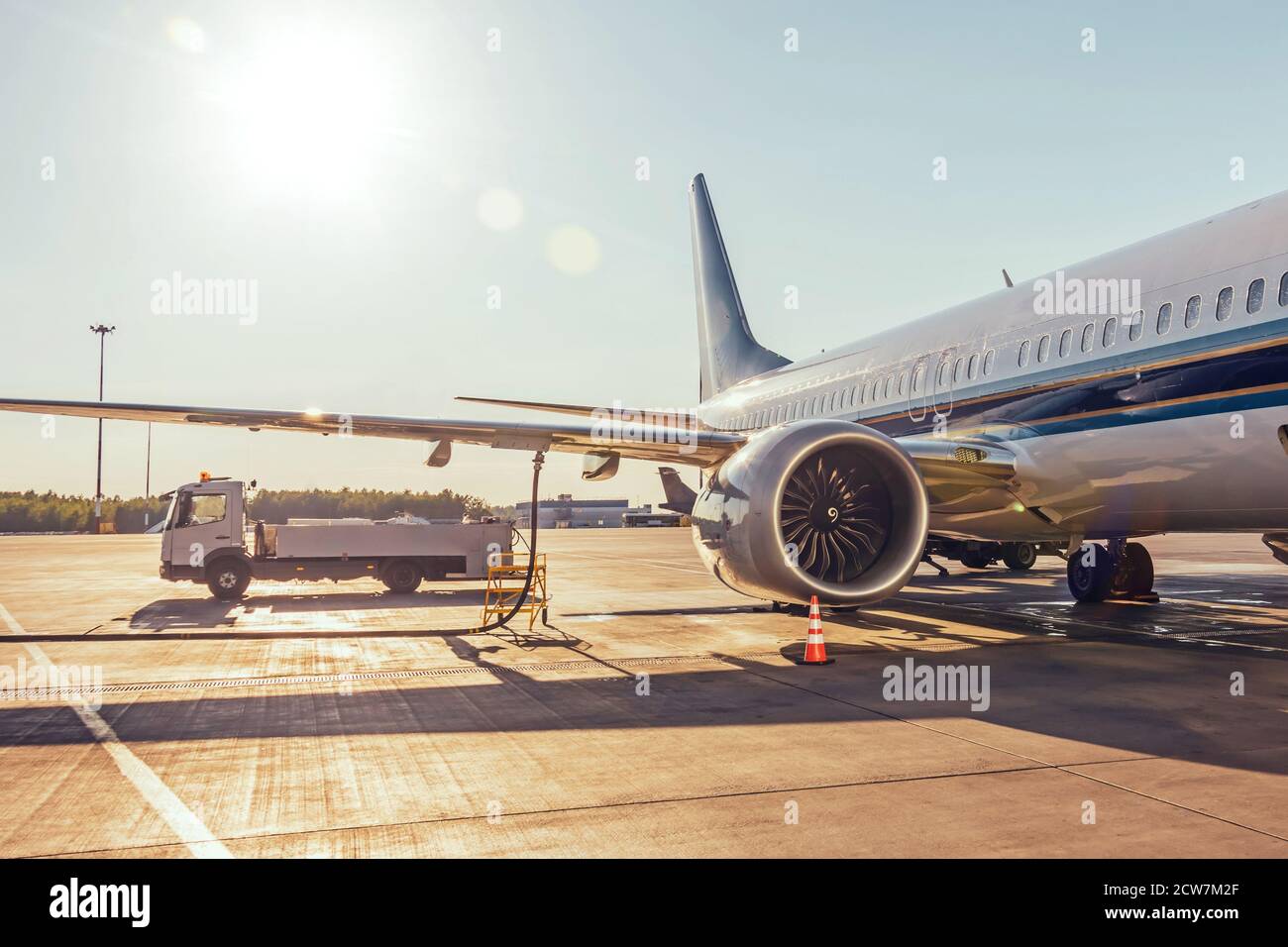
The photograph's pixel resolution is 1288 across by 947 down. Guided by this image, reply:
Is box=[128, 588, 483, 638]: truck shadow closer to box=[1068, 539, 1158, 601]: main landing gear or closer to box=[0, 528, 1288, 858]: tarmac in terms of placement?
box=[0, 528, 1288, 858]: tarmac

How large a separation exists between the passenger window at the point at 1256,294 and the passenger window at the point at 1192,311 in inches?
19.2

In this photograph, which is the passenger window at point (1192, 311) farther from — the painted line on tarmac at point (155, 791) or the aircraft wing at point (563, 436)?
the painted line on tarmac at point (155, 791)

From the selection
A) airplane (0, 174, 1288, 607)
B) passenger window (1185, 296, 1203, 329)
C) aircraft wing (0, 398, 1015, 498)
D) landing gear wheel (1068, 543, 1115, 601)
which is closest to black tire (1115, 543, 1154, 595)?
landing gear wheel (1068, 543, 1115, 601)

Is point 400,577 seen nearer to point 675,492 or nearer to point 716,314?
point 675,492

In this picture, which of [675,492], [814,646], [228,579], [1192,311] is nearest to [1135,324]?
[1192,311]

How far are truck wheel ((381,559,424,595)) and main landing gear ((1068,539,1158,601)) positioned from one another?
12481mm

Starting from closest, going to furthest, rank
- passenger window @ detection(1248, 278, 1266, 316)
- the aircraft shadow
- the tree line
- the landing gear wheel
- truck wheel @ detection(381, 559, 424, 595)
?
the aircraft shadow, passenger window @ detection(1248, 278, 1266, 316), the landing gear wheel, truck wheel @ detection(381, 559, 424, 595), the tree line

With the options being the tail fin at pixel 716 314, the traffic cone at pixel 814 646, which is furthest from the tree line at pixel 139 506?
the traffic cone at pixel 814 646

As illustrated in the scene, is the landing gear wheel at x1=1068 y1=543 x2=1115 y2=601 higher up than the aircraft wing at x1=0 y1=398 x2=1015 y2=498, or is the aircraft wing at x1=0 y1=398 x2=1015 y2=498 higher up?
the aircraft wing at x1=0 y1=398 x2=1015 y2=498

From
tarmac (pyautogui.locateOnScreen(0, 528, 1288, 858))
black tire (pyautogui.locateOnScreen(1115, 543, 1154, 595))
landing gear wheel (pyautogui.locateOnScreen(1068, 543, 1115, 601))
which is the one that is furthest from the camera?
black tire (pyautogui.locateOnScreen(1115, 543, 1154, 595))

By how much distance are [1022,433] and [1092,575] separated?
6.04 metres

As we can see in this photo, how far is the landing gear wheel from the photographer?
1561 centimetres

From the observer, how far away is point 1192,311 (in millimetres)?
9062
